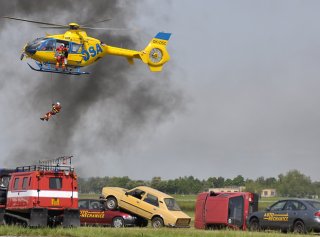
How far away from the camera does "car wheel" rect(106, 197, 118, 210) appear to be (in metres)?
37.4

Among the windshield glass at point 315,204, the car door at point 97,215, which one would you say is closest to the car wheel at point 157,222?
the car door at point 97,215

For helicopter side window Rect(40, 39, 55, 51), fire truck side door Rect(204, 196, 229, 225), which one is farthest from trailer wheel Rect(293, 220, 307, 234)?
helicopter side window Rect(40, 39, 55, 51)

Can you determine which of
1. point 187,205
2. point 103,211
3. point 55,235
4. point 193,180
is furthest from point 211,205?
point 193,180

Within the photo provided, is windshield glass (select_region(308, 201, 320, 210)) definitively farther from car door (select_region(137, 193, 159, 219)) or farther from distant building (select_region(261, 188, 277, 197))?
distant building (select_region(261, 188, 277, 197))

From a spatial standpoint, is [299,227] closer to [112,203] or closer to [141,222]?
[141,222]

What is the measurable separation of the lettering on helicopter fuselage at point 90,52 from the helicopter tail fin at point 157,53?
395 centimetres

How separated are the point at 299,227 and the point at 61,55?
63.8ft

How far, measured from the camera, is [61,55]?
140ft

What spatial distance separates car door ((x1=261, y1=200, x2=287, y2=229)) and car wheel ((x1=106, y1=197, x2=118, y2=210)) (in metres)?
8.87

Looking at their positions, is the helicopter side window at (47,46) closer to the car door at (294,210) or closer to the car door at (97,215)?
the car door at (97,215)

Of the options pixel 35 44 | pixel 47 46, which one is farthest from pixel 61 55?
pixel 35 44

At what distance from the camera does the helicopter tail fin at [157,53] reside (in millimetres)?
48688

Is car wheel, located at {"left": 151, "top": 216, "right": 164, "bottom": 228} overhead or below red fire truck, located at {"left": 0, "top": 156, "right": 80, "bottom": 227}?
below

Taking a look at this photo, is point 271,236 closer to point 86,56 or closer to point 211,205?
point 211,205
